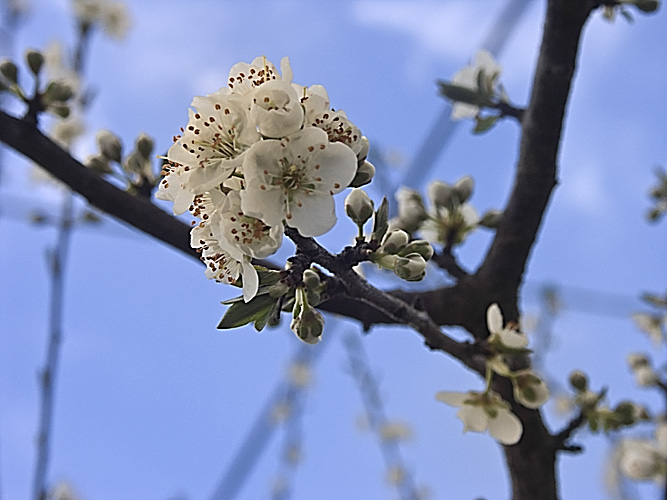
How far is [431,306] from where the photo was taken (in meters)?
1.39

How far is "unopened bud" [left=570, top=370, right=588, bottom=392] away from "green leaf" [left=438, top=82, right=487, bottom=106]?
0.70m

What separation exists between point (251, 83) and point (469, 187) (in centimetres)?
89

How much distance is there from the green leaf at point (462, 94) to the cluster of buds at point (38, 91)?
91 cm

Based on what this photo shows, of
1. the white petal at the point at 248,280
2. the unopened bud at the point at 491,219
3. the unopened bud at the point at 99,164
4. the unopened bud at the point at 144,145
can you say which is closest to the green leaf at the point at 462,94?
the unopened bud at the point at 491,219

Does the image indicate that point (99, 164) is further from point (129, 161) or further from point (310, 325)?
point (310, 325)

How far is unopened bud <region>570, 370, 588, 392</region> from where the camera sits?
1.39 meters

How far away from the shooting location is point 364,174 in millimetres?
769

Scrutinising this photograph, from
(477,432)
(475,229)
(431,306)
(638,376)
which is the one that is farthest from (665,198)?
(477,432)

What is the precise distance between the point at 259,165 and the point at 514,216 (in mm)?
896

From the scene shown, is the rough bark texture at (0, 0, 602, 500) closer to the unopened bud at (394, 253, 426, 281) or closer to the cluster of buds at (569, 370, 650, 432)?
the cluster of buds at (569, 370, 650, 432)

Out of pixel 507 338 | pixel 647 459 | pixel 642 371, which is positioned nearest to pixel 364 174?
pixel 507 338

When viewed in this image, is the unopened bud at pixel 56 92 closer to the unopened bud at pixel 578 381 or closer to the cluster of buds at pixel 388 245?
the cluster of buds at pixel 388 245

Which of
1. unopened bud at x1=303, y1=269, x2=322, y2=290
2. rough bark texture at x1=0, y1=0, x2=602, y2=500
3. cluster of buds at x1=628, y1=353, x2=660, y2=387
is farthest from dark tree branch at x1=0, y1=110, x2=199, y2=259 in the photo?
cluster of buds at x1=628, y1=353, x2=660, y2=387

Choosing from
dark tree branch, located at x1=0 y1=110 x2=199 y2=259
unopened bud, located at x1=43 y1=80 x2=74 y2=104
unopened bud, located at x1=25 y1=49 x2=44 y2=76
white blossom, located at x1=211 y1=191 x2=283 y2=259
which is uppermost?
unopened bud, located at x1=25 y1=49 x2=44 y2=76
